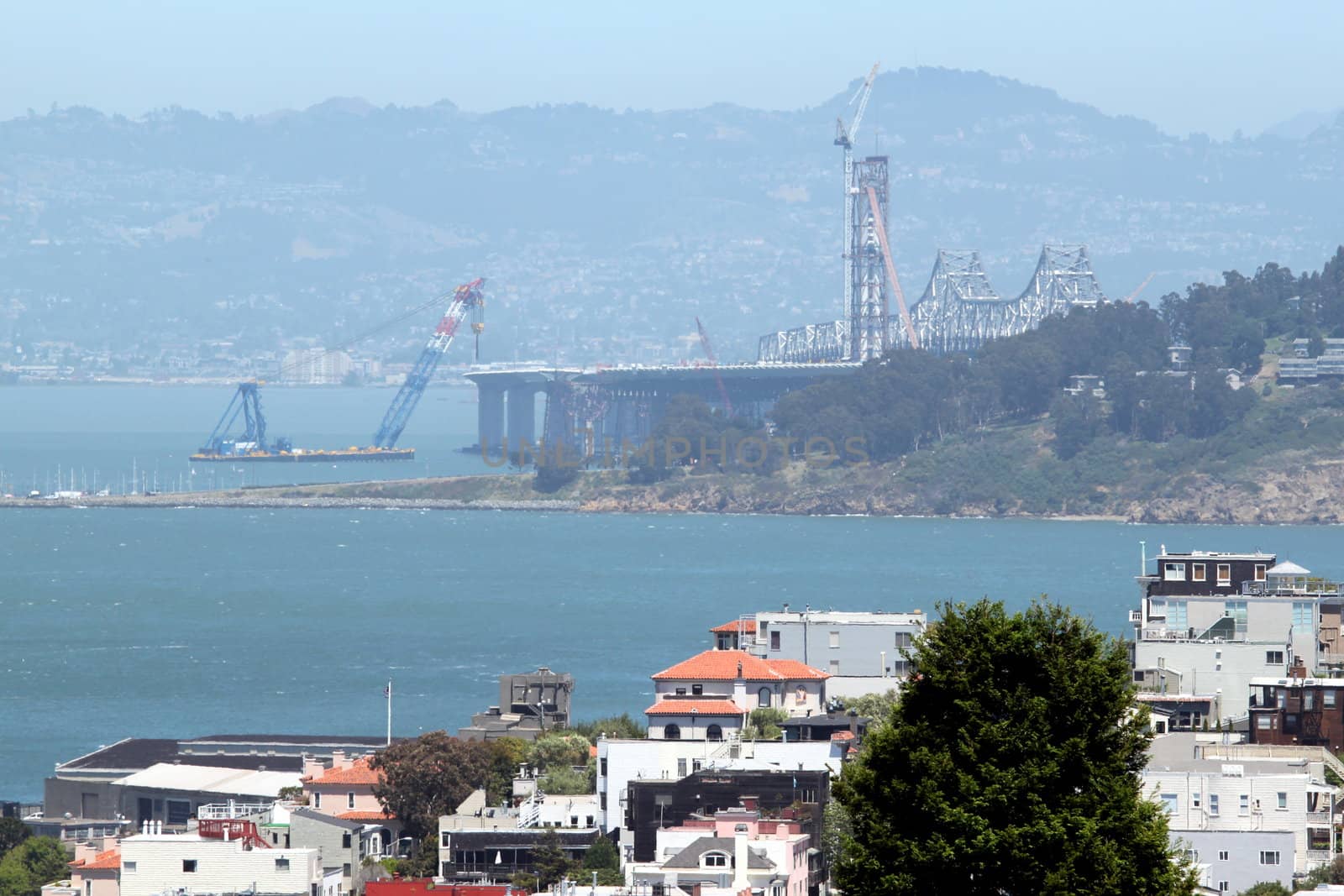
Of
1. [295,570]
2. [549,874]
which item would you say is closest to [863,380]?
[295,570]

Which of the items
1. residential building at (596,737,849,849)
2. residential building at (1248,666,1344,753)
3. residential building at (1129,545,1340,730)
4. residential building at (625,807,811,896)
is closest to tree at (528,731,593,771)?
residential building at (596,737,849,849)

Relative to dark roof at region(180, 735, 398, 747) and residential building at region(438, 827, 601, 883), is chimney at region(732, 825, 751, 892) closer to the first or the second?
residential building at region(438, 827, 601, 883)

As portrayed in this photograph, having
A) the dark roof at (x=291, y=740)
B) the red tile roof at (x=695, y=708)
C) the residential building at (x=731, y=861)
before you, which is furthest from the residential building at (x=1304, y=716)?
the dark roof at (x=291, y=740)

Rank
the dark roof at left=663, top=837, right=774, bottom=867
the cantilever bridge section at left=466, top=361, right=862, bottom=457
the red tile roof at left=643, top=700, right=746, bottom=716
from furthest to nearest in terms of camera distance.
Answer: the cantilever bridge section at left=466, top=361, right=862, bottom=457 < the red tile roof at left=643, top=700, right=746, bottom=716 < the dark roof at left=663, top=837, right=774, bottom=867

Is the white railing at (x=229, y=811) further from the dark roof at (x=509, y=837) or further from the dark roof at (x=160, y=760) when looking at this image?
the dark roof at (x=160, y=760)

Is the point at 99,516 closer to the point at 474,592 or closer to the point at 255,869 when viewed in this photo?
the point at 474,592

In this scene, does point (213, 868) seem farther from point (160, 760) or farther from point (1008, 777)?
point (160, 760)

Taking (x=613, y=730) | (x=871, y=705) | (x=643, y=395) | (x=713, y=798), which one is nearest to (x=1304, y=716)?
(x=871, y=705)
